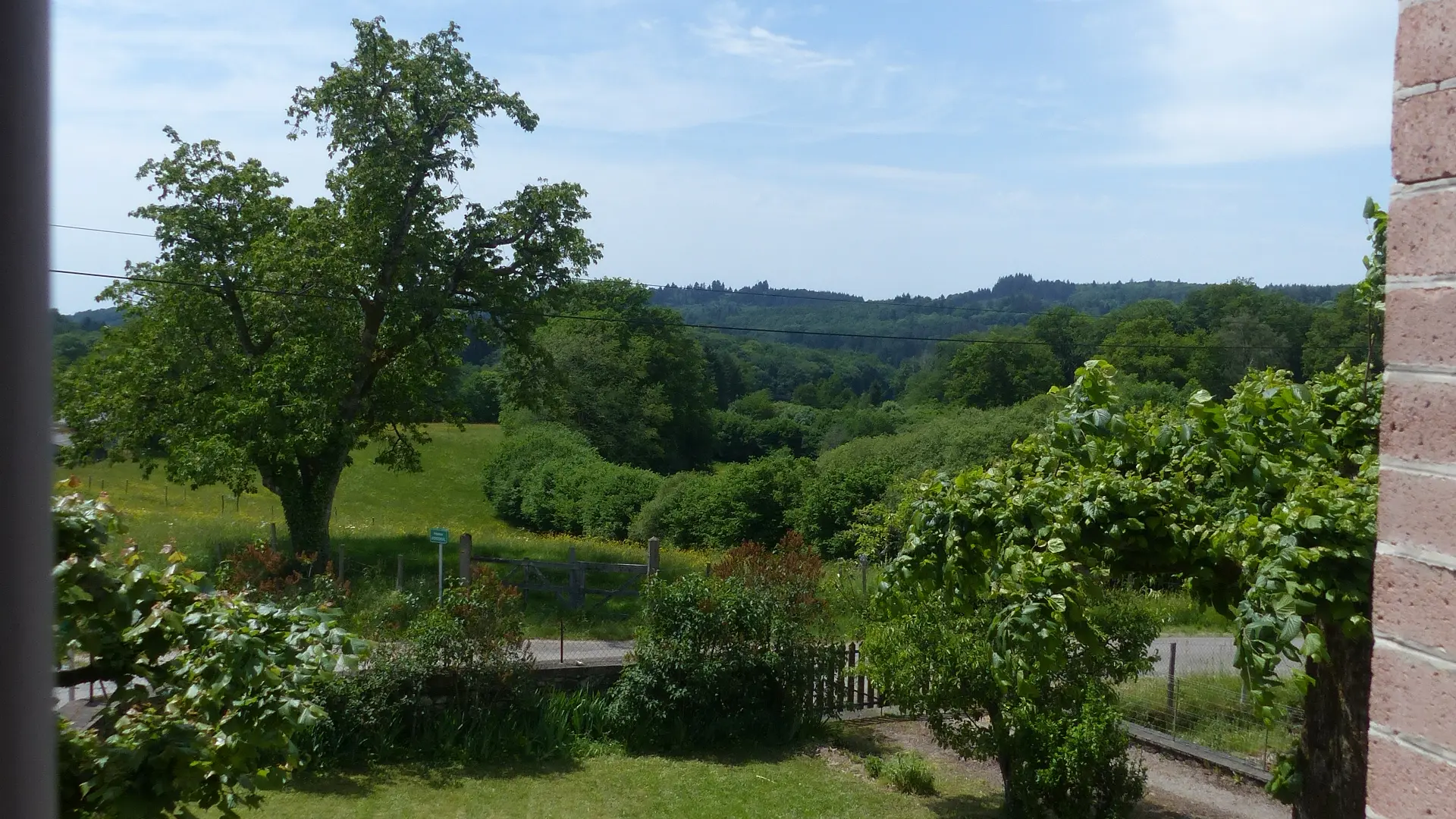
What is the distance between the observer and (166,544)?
455 centimetres

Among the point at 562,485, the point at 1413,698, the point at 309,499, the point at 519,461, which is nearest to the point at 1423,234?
the point at 1413,698

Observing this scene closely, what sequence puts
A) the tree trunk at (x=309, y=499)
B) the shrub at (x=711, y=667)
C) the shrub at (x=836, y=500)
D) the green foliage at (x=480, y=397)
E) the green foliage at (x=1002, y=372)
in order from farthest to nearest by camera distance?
the green foliage at (x=480, y=397) → the green foliage at (x=1002, y=372) → the shrub at (x=836, y=500) → the tree trunk at (x=309, y=499) → the shrub at (x=711, y=667)

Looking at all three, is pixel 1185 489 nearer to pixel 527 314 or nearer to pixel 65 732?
pixel 65 732

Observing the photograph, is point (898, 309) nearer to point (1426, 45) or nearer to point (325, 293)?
point (325, 293)

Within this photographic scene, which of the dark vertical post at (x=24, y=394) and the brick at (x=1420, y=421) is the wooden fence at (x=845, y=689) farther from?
the dark vertical post at (x=24, y=394)

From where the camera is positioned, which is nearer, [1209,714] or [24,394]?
[24,394]

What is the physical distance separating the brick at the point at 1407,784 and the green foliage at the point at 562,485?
28.0m

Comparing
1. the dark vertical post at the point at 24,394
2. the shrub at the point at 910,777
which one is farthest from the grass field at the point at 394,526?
the dark vertical post at the point at 24,394

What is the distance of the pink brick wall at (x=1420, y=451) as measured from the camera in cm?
145

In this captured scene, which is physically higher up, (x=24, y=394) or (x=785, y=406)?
(x=24, y=394)

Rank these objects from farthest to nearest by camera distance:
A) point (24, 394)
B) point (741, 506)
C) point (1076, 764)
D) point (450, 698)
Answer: point (741, 506) < point (450, 698) < point (1076, 764) < point (24, 394)

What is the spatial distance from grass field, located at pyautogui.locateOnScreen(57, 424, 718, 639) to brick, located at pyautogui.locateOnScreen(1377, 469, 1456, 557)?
12427mm

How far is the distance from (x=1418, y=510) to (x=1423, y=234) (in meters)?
0.36

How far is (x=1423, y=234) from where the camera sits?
1491 millimetres
